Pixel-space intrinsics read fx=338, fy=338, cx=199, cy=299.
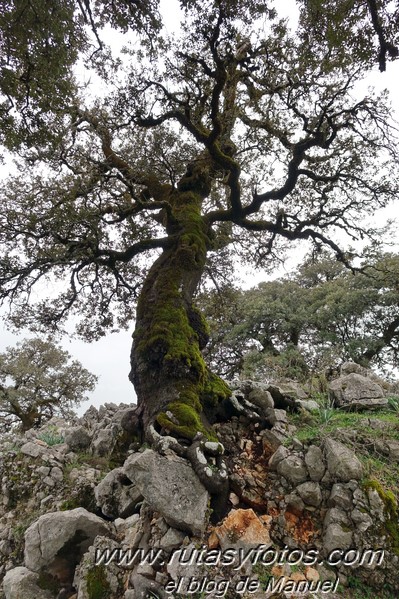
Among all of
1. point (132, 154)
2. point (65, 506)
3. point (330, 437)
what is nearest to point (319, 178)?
point (132, 154)

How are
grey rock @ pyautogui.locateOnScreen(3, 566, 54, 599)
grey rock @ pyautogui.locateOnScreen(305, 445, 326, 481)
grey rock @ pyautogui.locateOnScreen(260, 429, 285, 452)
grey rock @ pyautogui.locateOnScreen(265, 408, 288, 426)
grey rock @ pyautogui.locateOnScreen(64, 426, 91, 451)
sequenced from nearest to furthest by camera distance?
grey rock @ pyautogui.locateOnScreen(3, 566, 54, 599), grey rock @ pyautogui.locateOnScreen(305, 445, 326, 481), grey rock @ pyautogui.locateOnScreen(260, 429, 285, 452), grey rock @ pyautogui.locateOnScreen(265, 408, 288, 426), grey rock @ pyautogui.locateOnScreen(64, 426, 91, 451)

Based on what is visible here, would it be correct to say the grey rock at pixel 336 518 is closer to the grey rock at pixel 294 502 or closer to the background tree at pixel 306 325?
the grey rock at pixel 294 502

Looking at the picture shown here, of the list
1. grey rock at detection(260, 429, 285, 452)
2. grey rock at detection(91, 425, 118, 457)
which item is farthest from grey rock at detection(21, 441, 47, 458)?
grey rock at detection(260, 429, 285, 452)

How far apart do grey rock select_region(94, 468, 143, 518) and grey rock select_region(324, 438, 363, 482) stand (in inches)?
91.0

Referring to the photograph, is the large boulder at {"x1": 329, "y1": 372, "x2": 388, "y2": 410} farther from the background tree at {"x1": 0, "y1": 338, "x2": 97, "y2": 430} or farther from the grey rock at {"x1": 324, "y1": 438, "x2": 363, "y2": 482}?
the background tree at {"x1": 0, "y1": 338, "x2": 97, "y2": 430}

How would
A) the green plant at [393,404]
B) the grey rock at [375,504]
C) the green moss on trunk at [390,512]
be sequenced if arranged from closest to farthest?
the green moss on trunk at [390,512] → the grey rock at [375,504] → the green plant at [393,404]

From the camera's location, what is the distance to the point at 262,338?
1616 centimetres

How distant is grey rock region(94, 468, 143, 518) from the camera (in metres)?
4.20

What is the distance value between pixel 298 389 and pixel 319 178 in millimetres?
5545

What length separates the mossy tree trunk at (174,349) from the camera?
4441 mm

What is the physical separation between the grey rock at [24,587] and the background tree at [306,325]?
364 inches

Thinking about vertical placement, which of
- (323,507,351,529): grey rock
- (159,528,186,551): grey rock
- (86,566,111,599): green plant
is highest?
(323,507,351,529): grey rock

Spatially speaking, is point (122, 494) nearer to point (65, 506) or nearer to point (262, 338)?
point (65, 506)

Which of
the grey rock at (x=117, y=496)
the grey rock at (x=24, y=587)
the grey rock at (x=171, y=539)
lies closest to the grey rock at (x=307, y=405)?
the grey rock at (x=117, y=496)
